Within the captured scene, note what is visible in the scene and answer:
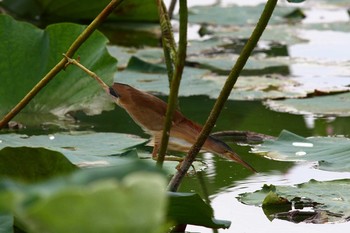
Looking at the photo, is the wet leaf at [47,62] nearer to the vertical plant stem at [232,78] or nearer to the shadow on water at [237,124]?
the shadow on water at [237,124]

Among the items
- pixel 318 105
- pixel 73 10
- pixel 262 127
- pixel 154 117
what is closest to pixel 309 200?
pixel 154 117

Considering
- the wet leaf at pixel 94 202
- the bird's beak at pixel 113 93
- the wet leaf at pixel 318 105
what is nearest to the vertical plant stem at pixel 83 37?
the bird's beak at pixel 113 93

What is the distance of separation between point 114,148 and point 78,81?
468mm

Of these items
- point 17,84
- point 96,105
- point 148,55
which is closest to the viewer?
point 17,84

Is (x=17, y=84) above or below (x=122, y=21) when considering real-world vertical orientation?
above

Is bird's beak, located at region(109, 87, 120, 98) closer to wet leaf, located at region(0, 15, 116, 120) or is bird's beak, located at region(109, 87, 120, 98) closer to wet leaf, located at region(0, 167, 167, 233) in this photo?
wet leaf, located at region(0, 15, 116, 120)

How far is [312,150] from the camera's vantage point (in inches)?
69.4

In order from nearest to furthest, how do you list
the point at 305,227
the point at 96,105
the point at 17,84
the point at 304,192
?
the point at 305,227
the point at 304,192
the point at 17,84
the point at 96,105

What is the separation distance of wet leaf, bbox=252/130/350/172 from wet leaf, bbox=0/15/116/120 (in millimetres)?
410

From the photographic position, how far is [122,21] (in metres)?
4.00

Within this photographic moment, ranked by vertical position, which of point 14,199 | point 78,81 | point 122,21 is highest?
point 14,199

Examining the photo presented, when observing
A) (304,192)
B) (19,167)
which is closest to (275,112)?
(304,192)

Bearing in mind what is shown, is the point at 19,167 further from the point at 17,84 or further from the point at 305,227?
the point at 17,84

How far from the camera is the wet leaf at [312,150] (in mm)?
1665
